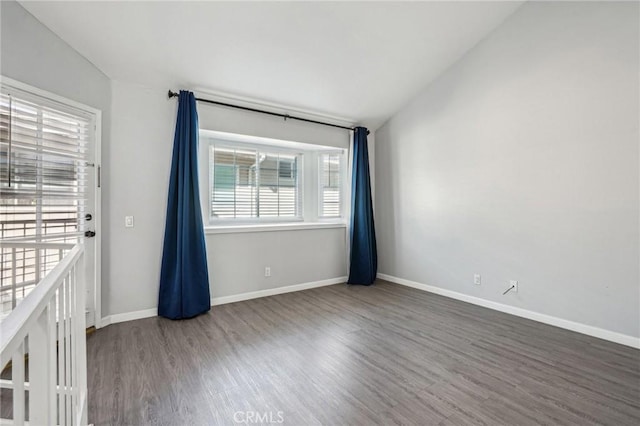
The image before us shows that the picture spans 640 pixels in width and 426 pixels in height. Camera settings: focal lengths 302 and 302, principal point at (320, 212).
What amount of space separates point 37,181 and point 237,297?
2.19 metres

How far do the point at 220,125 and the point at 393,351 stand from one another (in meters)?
2.98

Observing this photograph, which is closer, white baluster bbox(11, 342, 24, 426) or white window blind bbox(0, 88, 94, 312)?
white baluster bbox(11, 342, 24, 426)

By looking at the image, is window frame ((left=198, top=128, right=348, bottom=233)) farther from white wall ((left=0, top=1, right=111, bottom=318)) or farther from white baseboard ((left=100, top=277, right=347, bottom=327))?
white wall ((left=0, top=1, right=111, bottom=318))

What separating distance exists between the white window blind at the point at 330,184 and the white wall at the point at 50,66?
2.70 meters

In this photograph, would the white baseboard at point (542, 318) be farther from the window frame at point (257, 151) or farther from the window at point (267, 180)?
the window frame at point (257, 151)

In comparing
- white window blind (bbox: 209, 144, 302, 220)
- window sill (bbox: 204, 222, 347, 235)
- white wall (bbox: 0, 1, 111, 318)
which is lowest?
window sill (bbox: 204, 222, 347, 235)

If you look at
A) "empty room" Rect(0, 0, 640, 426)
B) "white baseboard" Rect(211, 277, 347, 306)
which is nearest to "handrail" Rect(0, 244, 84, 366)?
"empty room" Rect(0, 0, 640, 426)

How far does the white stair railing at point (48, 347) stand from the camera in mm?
691

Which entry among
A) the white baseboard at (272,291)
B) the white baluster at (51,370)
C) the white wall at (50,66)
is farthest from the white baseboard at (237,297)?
the white baluster at (51,370)

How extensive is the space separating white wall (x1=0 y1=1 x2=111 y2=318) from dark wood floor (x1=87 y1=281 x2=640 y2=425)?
46.7 inches

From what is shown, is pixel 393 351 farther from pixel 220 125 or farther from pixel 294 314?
pixel 220 125

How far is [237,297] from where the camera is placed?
367 centimetres

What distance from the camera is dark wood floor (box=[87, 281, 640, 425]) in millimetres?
1721

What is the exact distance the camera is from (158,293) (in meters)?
3.17
